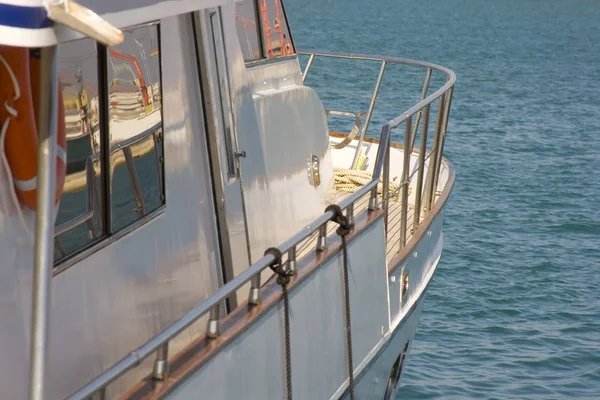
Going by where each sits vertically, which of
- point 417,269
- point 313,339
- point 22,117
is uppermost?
point 22,117

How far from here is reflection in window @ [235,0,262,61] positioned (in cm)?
569

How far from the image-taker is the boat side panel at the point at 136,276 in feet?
11.8

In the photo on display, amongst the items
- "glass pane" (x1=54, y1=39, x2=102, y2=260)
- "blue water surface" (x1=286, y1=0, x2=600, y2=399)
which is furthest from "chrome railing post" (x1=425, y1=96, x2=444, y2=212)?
"blue water surface" (x1=286, y1=0, x2=600, y2=399)

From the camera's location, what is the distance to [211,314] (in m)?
4.04

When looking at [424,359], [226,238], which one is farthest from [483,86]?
[226,238]

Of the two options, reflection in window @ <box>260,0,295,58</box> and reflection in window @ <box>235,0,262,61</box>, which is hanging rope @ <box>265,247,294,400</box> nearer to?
reflection in window @ <box>235,0,262,61</box>

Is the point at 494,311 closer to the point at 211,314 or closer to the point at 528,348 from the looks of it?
the point at 528,348

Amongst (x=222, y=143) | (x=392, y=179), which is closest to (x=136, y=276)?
(x=222, y=143)

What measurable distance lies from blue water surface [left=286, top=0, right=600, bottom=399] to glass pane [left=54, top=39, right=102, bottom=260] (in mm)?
7439

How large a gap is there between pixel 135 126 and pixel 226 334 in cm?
84

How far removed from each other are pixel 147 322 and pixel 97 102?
960mm

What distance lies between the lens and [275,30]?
20.6 feet

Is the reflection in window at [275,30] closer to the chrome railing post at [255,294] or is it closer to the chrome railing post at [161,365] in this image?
Answer: the chrome railing post at [255,294]

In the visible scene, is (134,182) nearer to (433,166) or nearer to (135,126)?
(135,126)
